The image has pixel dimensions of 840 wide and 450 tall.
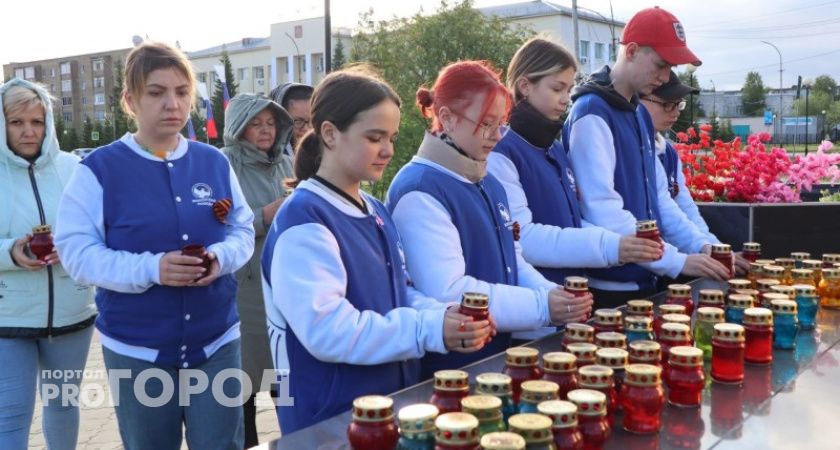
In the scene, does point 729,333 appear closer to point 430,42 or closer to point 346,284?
point 346,284

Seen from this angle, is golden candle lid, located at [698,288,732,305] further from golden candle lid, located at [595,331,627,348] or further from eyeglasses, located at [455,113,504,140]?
eyeglasses, located at [455,113,504,140]

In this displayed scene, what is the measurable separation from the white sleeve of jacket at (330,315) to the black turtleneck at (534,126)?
131cm

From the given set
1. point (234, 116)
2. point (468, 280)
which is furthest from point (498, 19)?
point (468, 280)

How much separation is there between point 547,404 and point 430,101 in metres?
1.38

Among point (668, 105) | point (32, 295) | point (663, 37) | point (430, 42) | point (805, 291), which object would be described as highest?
point (430, 42)

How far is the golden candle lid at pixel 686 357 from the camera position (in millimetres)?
1637

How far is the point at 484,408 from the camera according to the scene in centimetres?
130

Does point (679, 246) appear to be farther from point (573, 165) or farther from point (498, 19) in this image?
point (498, 19)

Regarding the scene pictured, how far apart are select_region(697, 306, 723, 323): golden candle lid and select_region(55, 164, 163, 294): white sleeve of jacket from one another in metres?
1.68

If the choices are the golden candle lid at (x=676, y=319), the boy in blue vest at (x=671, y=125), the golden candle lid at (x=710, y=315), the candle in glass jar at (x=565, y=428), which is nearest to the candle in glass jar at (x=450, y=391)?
the candle in glass jar at (x=565, y=428)

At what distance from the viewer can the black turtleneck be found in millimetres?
2979

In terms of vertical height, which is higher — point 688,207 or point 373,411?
point 688,207

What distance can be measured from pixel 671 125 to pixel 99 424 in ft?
12.5

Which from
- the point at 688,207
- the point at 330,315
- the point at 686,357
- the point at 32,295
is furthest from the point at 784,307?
the point at 32,295
